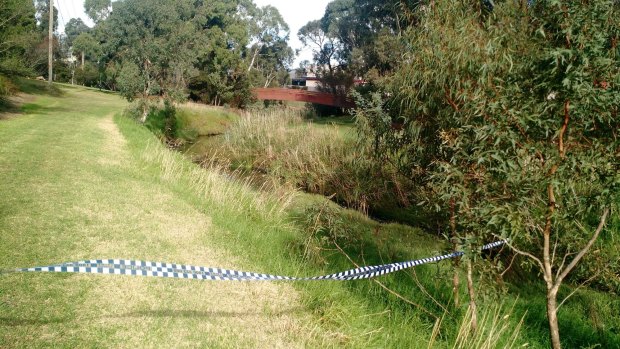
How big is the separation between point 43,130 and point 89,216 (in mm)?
9295

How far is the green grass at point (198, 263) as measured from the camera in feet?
14.0

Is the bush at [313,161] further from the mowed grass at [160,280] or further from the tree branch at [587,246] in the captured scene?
the tree branch at [587,246]

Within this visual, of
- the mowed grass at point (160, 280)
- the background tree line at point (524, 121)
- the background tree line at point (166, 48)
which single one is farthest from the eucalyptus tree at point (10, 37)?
the background tree line at point (524, 121)

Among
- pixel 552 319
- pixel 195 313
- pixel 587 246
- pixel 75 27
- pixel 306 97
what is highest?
pixel 75 27

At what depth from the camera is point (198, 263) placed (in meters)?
5.96

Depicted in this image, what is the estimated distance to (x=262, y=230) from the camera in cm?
789

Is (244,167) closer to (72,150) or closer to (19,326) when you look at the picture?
(72,150)

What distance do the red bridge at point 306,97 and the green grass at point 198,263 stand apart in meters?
23.9

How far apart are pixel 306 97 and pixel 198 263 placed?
31153 mm

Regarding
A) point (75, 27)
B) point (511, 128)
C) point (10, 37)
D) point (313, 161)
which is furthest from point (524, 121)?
point (75, 27)

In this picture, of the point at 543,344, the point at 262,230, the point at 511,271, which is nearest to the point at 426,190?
the point at 543,344

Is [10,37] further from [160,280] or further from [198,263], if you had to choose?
[160,280]

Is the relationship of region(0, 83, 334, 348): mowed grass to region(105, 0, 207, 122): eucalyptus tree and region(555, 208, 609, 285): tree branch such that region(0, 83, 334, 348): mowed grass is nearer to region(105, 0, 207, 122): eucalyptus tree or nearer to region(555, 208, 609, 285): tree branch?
region(555, 208, 609, 285): tree branch

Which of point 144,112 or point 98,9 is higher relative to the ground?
point 98,9
